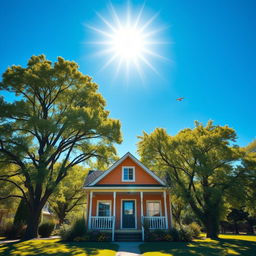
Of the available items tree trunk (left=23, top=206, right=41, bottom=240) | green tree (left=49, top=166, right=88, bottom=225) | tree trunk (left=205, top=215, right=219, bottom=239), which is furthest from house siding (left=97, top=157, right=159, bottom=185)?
green tree (left=49, top=166, right=88, bottom=225)

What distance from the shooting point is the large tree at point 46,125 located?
529 inches

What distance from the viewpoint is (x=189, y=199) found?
1467 centimetres

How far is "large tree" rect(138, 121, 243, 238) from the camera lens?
14773 millimetres

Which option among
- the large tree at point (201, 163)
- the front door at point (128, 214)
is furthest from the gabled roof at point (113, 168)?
the front door at point (128, 214)

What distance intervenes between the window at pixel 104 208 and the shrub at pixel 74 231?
3.19 m

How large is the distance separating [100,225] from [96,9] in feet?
52.4

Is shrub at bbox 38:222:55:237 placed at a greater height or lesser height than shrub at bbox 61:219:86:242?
lesser

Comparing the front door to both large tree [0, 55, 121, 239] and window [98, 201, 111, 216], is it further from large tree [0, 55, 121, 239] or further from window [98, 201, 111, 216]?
large tree [0, 55, 121, 239]

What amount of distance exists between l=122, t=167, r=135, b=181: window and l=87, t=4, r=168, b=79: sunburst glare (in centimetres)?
868

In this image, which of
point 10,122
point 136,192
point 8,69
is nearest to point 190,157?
point 136,192

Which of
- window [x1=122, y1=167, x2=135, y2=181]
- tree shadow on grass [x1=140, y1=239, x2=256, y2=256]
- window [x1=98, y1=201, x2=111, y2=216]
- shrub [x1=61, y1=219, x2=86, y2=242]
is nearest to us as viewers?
tree shadow on grass [x1=140, y1=239, x2=256, y2=256]

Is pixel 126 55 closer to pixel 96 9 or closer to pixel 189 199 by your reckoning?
pixel 96 9

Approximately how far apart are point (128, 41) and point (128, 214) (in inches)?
576

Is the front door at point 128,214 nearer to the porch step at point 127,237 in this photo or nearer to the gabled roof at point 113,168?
Answer: the porch step at point 127,237
